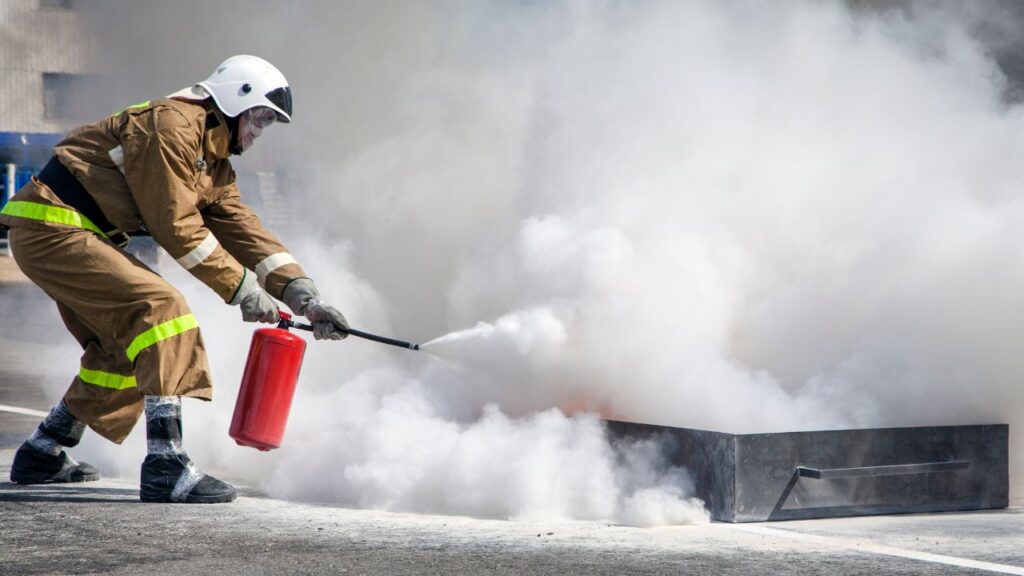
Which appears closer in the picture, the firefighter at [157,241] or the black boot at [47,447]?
the firefighter at [157,241]

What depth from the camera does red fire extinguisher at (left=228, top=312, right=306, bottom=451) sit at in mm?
4656

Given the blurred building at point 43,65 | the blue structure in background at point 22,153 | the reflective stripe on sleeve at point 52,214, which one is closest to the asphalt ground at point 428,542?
the reflective stripe on sleeve at point 52,214

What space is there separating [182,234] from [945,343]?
8.43ft

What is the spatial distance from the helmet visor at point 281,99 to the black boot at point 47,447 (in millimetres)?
1199

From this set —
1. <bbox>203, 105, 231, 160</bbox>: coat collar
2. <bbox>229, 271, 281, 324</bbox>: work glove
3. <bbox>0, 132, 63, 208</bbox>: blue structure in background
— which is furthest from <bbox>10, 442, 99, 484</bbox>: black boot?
<bbox>0, 132, 63, 208</bbox>: blue structure in background

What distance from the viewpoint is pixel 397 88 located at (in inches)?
284

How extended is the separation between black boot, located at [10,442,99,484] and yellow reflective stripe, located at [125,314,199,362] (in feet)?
2.02

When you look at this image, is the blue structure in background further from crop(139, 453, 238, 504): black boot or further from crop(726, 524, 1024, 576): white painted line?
crop(726, 524, 1024, 576): white painted line

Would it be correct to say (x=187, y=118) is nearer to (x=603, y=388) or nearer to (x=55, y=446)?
(x=55, y=446)

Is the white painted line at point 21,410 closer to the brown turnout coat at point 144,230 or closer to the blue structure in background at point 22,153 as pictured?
the brown turnout coat at point 144,230

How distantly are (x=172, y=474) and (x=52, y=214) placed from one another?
88 cm

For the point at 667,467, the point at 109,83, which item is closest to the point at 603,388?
the point at 667,467

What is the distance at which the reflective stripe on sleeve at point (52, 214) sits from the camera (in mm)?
4621

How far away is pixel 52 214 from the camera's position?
15.2 ft
